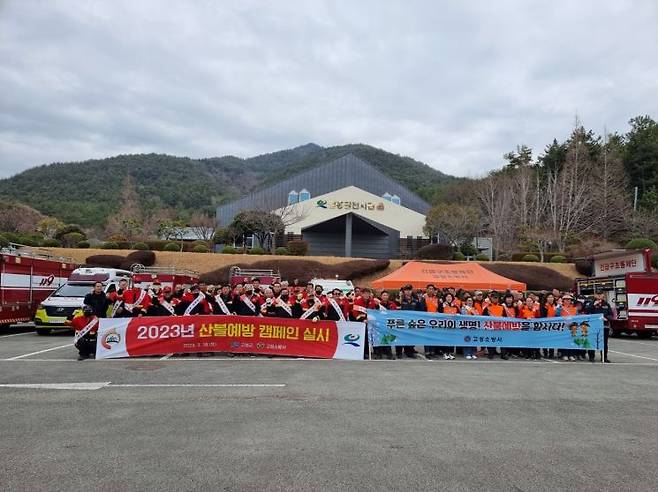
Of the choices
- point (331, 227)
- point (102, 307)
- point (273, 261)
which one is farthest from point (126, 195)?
point (102, 307)

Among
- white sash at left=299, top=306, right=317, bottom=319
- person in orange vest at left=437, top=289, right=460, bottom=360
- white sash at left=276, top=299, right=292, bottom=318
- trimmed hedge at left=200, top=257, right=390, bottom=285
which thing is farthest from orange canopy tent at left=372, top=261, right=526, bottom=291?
trimmed hedge at left=200, top=257, right=390, bottom=285

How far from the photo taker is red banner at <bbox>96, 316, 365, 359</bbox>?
39.9 feet

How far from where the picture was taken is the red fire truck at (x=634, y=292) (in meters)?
20.9

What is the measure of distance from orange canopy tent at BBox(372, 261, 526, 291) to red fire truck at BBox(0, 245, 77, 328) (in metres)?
12.3

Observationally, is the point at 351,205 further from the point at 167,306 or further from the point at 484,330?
the point at 167,306

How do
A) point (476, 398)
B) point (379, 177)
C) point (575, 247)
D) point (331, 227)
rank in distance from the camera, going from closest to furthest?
point (476, 398), point (575, 247), point (331, 227), point (379, 177)

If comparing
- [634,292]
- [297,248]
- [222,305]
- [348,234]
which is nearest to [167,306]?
[222,305]

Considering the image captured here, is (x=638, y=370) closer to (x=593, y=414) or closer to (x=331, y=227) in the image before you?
(x=593, y=414)

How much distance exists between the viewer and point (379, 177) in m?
64.8

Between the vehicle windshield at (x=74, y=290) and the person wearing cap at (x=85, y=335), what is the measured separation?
6.66 metres

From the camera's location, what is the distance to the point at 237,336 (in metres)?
12.5

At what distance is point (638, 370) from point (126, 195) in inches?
2596

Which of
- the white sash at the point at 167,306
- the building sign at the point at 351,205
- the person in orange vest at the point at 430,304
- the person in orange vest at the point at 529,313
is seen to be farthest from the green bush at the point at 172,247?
the person in orange vest at the point at 529,313

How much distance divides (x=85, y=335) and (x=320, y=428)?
7672 millimetres
